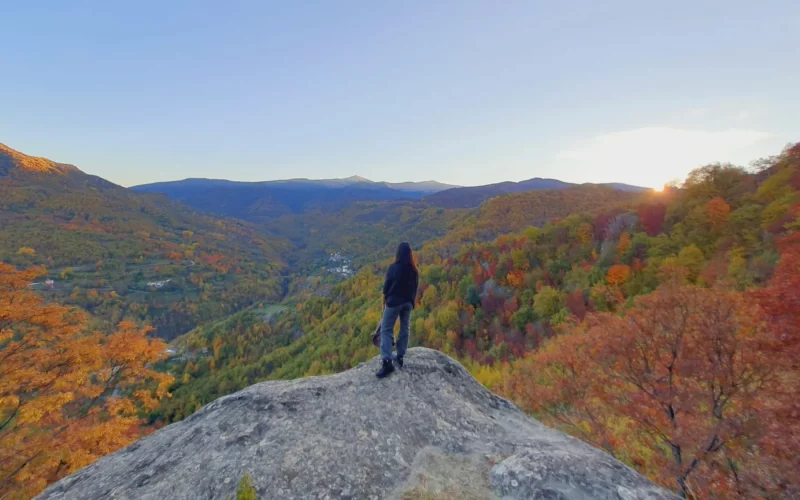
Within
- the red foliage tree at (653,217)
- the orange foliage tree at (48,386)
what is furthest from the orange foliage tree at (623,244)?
the orange foliage tree at (48,386)

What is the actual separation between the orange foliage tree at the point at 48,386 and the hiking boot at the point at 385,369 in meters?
14.8

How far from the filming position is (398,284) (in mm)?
8781

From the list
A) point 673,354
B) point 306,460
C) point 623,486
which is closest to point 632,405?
point 673,354

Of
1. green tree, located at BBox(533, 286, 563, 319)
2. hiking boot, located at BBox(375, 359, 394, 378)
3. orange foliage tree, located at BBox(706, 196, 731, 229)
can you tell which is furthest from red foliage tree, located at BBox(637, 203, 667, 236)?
hiking boot, located at BBox(375, 359, 394, 378)

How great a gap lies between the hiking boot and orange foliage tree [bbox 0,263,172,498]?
14821mm

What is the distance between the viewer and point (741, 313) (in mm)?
11812

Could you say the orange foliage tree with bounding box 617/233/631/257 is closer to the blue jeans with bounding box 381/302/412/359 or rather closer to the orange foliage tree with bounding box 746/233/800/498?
the orange foliage tree with bounding box 746/233/800/498

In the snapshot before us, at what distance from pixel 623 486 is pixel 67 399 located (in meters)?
20.6

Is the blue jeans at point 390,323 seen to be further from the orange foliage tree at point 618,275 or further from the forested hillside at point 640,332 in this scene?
the orange foliage tree at point 618,275

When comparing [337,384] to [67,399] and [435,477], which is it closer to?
[435,477]

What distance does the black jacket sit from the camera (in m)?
8.72

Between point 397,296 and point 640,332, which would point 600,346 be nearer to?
point 640,332

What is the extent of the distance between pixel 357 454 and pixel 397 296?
3.63 m

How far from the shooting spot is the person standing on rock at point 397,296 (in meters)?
8.72
